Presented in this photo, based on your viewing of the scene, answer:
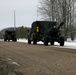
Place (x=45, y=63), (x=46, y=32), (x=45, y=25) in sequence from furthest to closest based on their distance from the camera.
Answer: (x=45, y=25) < (x=46, y=32) < (x=45, y=63)

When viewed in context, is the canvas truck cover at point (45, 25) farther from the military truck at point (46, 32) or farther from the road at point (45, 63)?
the road at point (45, 63)

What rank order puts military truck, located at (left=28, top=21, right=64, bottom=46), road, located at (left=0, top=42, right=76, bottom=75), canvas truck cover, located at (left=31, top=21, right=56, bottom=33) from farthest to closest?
canvas truck cover, located at (left=31, top=21, right=56, bottom=33)
military truck, located at (left=28, top=21, right=64, bottom=46)
road, located at (left=0, top=42, right=76, bottom=75)

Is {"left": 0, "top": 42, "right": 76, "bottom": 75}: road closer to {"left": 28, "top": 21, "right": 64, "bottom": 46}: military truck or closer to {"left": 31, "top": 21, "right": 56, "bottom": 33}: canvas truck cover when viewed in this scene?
{"left": 28, "top": 21, "right": 64, "bottom": 46}: military truck

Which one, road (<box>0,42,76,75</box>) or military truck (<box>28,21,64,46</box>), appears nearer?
road (<box>0,42,76,75</box>)

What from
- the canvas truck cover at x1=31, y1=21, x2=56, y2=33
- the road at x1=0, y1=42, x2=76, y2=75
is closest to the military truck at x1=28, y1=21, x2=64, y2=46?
the canvas truck cover at x1=31, y1=21, x2=56, y2=33

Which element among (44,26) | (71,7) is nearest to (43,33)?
(44,26)

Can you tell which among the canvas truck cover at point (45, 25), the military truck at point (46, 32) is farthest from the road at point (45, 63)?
the canvas truck cover at point (45, 25)

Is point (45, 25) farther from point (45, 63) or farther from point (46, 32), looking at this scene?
point (45, 63)

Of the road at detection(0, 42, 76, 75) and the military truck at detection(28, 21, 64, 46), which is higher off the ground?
the military truck at detection(28, 21, 64, 46)

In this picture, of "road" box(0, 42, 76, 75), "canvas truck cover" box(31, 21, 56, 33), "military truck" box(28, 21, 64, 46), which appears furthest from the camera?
"canvas truck cover" box(31, 21, 56, 33)

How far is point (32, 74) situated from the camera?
31.7ft

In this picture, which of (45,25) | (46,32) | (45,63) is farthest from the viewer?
(45,25)

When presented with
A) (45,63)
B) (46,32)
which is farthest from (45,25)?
(45,63)

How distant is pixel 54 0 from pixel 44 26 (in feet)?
60.8
